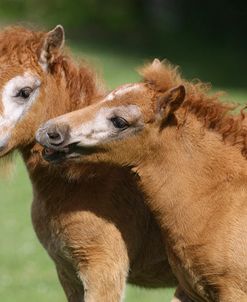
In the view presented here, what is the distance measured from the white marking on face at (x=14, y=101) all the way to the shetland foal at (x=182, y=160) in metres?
0.55

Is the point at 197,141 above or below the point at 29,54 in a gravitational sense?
below

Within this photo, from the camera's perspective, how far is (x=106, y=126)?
7.08 meters

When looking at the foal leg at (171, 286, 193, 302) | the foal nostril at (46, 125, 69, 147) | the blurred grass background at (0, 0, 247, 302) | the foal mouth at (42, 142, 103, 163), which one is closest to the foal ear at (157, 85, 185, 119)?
the foal mouth at (42, 142, 103, 163)

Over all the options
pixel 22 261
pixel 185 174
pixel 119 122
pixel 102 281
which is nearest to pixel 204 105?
pixel 185 174

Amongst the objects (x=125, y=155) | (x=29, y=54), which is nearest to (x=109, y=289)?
(x=125, y=155)

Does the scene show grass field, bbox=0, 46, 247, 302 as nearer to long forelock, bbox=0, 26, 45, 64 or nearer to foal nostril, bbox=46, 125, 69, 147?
long forelock, bbox=0, 26, 45, 64

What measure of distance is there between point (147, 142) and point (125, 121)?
231mm

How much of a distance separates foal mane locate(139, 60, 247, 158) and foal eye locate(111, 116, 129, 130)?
0.36 metres

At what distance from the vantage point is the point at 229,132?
24.1 ft

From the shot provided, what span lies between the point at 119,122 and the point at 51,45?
1.16 m

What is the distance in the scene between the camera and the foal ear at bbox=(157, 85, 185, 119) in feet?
23.1

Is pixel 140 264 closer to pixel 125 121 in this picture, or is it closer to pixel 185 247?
pixel 185 247

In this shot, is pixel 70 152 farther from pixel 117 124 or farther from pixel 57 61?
pixel 57 61

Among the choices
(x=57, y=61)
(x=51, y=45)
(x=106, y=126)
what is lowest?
(x=106, y=126)
